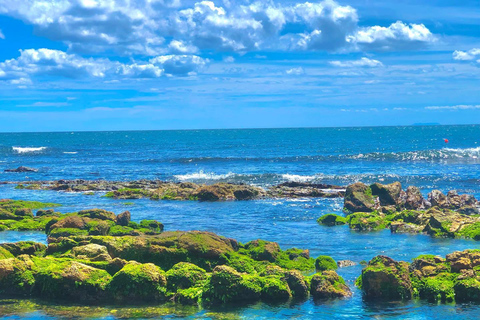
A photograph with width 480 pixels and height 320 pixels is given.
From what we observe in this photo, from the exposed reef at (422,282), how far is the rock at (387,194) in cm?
1836

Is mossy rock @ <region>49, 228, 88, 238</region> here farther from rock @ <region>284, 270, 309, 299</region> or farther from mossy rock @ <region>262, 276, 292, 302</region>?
rock @ <region>284, 270, 309, 299</region>

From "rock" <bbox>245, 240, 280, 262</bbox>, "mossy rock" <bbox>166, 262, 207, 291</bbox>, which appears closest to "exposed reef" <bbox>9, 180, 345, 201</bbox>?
"rock" <bbox>245, 240, 280, 262</bbox>

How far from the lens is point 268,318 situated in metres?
15.6

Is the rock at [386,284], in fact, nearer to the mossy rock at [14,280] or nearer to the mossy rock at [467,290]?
the mossy rock at [467,290]

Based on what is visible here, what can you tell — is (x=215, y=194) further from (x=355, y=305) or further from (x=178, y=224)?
(x=355, y=305)

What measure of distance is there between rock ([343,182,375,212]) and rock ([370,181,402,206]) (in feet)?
1.69

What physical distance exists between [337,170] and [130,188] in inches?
1153

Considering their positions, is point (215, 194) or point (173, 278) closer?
point (173, 278)

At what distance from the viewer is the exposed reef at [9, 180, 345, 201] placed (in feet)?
143

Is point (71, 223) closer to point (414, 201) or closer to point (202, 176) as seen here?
point (414, 201)

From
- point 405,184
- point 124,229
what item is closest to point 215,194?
point 124,229

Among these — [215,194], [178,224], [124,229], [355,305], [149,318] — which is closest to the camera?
[149,318]

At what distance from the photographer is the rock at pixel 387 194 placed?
37.0m

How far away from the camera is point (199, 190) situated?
4428 cm
